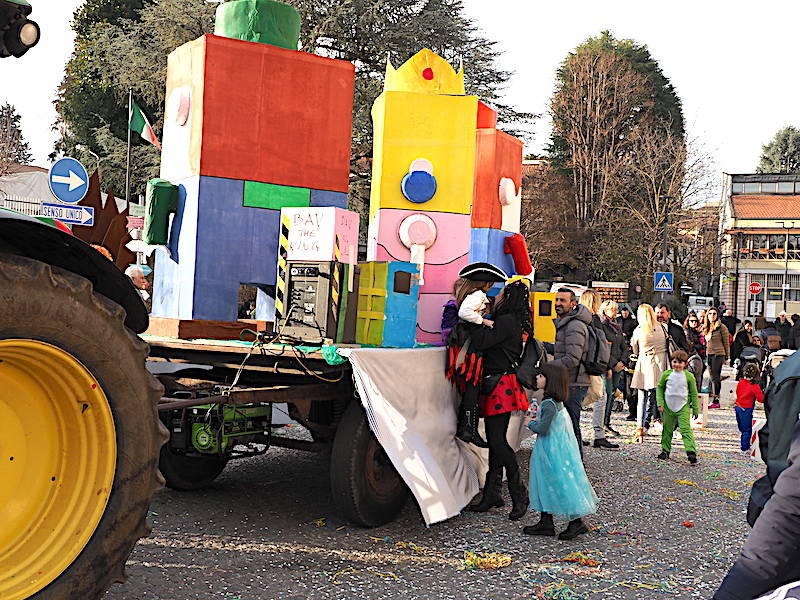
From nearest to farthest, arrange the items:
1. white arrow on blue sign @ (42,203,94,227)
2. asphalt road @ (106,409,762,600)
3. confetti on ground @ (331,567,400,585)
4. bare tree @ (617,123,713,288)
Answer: asphalt road @ (106,409,762,600)
confetti on ground @ (331,567,400,585)
white arrow on blue sign @ (42,203,94,227)
bare tree @ (617,123,713,288)

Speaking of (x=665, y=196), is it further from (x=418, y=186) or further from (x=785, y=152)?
(x=785, y=152)

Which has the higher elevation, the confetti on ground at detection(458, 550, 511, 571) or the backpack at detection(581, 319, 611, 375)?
the backpack at detection(581, 319, 611, 375)

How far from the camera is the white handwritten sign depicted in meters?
5.97

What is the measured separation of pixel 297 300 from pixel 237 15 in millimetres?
2822

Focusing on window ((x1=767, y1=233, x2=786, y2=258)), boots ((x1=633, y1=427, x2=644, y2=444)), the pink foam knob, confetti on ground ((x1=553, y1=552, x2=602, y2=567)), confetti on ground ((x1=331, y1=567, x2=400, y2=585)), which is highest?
window ((x1=767, y1=233, x2=786, y2=258))

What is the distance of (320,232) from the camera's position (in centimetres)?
601

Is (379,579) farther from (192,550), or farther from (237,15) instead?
(237,15)

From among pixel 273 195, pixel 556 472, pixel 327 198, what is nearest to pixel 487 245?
pixel 327 198

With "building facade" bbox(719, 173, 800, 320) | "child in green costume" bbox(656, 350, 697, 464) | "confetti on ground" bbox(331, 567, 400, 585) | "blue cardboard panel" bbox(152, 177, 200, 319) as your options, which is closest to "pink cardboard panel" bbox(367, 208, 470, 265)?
"blue cardboard panel" bbox(152, 177, 200, 319)

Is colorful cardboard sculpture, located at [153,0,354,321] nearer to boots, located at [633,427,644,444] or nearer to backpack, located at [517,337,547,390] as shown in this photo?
backpack, located at [517,337,547,390]

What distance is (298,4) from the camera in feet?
75.6

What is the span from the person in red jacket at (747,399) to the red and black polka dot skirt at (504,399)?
5.10 metres

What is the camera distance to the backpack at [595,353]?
786 centimetres

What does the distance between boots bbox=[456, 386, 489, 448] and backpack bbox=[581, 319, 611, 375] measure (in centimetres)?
186
